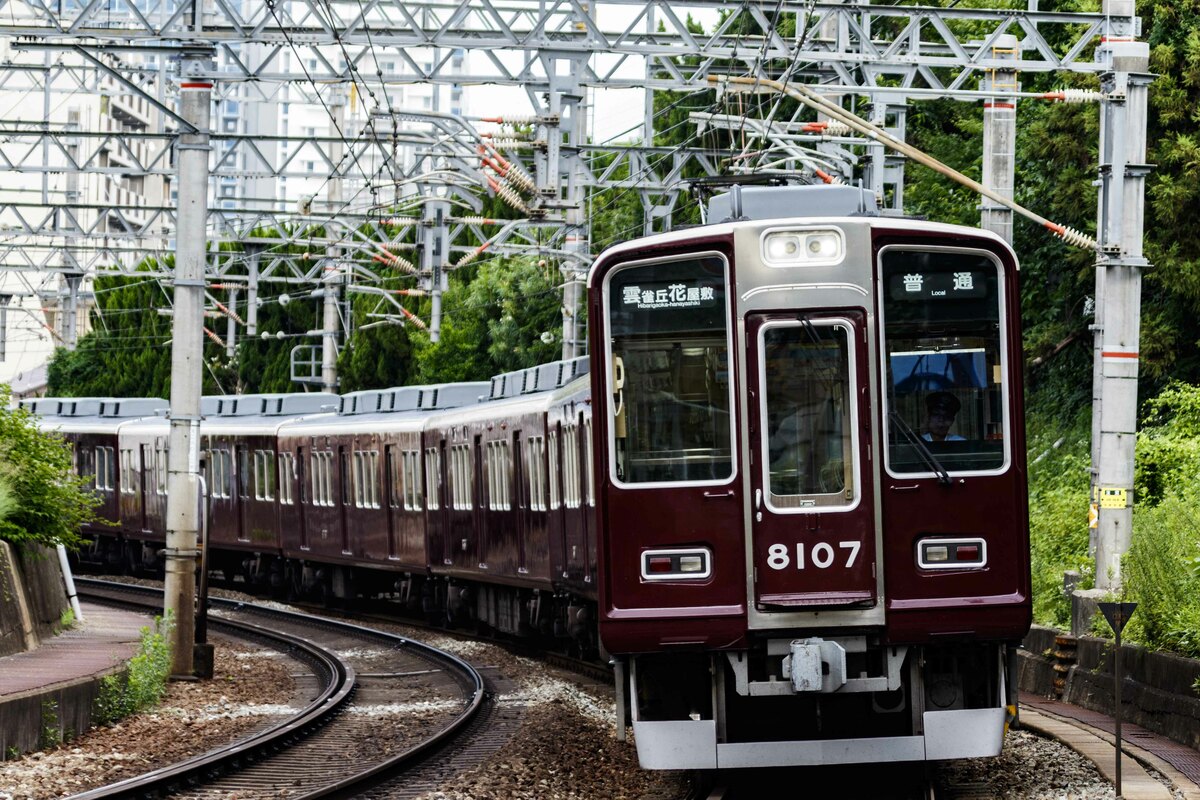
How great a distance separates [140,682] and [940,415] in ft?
24.7

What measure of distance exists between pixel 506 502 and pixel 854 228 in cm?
1098

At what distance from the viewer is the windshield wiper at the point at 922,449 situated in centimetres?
979

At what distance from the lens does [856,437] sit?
31.9 feet

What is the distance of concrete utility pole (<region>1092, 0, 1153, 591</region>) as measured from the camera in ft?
50.6

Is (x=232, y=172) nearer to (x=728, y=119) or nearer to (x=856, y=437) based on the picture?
(x=728, y=119)

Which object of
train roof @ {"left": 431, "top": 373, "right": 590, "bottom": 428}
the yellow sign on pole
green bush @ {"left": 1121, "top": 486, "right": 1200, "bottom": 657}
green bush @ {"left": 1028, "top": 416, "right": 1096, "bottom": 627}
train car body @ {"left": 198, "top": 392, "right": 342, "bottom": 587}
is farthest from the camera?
train car body @ {"left": 198, "top": 392, "right": 342, "bottom": 587}

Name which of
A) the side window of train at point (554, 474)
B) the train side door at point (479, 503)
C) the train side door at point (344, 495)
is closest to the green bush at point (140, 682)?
the side window of train at point (554, 474)

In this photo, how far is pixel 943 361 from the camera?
989 cm

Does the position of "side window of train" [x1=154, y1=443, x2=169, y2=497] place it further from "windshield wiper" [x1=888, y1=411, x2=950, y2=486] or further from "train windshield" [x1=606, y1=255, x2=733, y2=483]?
"windshield wiper" [x1=888, y1=411, x2=950, y2=486]

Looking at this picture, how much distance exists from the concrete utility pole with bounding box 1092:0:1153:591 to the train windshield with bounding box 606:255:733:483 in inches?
250

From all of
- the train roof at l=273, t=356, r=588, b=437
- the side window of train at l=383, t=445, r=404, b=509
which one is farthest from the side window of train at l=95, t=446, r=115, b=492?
the side window of train at l=383, t=445, r=404, b=509

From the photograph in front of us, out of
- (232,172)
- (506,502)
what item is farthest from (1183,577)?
(232,172)

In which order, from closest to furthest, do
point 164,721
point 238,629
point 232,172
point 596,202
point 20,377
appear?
point 164,721, point 238,629, point 232,172, point 596,202, point 20,377

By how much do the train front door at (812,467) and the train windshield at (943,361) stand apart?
0.20m
